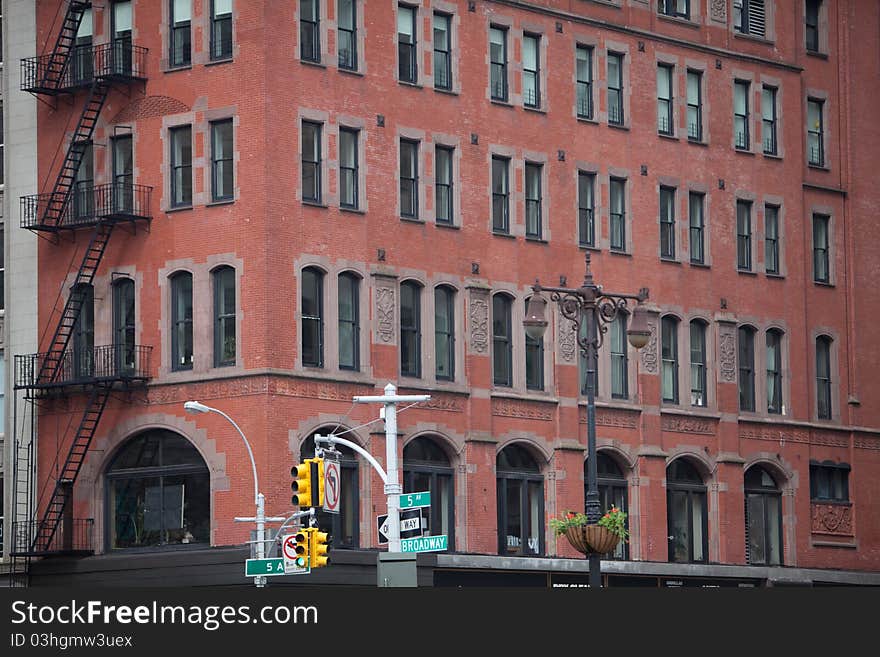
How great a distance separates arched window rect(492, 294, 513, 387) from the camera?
247 ft

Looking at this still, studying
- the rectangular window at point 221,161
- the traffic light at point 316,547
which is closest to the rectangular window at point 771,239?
the rectangular window at point 221,161

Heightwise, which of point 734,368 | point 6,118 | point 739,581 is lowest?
point 739,581

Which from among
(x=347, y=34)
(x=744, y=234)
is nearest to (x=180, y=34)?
(x=347, y=34)

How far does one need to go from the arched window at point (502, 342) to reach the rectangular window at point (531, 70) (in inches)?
267

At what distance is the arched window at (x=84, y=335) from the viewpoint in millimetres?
71938

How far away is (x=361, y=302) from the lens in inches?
2800

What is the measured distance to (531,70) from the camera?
77688 millimetres

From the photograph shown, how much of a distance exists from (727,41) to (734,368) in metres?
11.8

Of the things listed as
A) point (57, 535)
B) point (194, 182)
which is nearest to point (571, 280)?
point (194, 182)

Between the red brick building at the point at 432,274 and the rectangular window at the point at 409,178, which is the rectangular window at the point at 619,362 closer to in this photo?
the red brick building at the point at 432,274

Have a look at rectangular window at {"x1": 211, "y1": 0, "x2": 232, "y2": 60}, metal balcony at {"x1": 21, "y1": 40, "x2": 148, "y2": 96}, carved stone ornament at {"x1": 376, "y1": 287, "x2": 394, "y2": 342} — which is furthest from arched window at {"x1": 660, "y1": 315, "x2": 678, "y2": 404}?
metal balcony at {"x1": 21, "y1": 40, "x2": 148, "y2": 96}

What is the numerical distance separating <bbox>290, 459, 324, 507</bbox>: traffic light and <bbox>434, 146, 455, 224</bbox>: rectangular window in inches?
741

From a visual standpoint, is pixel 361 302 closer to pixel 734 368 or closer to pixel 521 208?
pixel 521 208

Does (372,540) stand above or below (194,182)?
below
